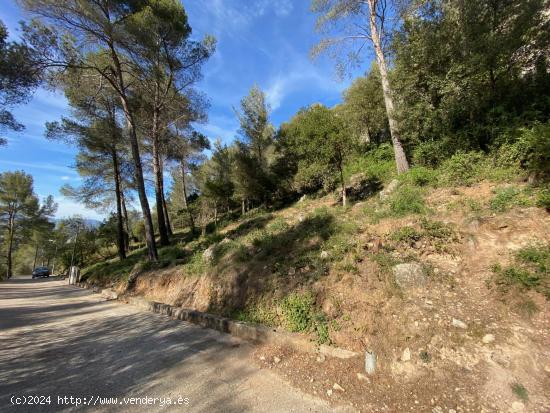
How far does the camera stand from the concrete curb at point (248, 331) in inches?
133

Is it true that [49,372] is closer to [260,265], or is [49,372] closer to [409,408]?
[260,265]

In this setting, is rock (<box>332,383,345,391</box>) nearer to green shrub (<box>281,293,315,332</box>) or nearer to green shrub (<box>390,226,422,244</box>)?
green shrub (<box>281,293,315,332</box>)

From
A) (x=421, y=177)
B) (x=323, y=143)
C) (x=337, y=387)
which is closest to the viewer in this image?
(x=337, y=387)

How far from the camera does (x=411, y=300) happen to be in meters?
3.53

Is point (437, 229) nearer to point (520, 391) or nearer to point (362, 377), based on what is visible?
point (520, 391)

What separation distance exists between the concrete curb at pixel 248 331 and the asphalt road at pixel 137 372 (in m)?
0.16

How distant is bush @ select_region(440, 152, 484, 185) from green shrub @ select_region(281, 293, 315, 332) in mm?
5040

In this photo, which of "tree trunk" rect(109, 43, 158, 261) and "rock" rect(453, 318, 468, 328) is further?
"tree trunk" rect(109, 43, 158, 261)

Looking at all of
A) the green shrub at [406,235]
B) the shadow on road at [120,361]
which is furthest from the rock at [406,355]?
the green shrub at [406,235]

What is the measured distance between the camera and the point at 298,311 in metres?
4.01

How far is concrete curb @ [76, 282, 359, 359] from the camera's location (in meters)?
3.37

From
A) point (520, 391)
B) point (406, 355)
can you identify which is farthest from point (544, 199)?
point (406, 355)

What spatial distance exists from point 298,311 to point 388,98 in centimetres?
867

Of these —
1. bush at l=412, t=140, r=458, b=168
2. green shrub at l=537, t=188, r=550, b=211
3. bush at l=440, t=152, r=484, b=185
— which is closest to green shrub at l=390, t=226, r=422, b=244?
green shrub at l=537, t=188, r=550, b=211
